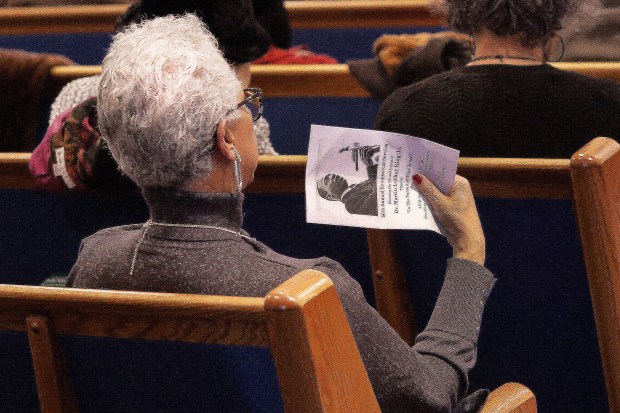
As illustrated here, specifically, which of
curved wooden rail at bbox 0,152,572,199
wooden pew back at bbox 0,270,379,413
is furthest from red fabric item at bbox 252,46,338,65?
wooden pew back at bbox 0,270,379,413

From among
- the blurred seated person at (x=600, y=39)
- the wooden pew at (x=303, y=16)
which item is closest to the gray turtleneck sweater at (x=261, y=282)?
the blurred seated person at (x=600, y=39)

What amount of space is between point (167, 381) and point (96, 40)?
9.02 ft

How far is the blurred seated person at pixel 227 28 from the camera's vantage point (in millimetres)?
2127

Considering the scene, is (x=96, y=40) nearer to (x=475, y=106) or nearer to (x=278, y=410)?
(x=475, y=106)

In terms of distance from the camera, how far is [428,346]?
4.16ft

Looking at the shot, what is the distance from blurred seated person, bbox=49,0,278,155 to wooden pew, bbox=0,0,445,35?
1.24 metres

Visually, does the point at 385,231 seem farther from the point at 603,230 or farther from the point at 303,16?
the point at 303,16

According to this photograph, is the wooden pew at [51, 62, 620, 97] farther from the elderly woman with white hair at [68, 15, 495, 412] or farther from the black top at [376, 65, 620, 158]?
the elderly woman with white hair at [68, 15, 495, 412]

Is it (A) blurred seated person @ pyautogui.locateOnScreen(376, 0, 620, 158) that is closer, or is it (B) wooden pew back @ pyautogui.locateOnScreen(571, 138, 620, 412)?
(B) wooden pew back @ pyautogui.locateOnScreen(571, 138, 620, 412)

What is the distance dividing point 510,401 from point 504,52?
0.70 meters

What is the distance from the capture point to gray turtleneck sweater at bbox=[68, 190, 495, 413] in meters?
1.16

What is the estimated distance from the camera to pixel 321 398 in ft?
3.20

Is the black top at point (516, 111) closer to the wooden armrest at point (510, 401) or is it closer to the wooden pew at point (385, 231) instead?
the wooden pew at point (385, 231)

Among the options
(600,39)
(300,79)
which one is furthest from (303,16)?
(600,39)
